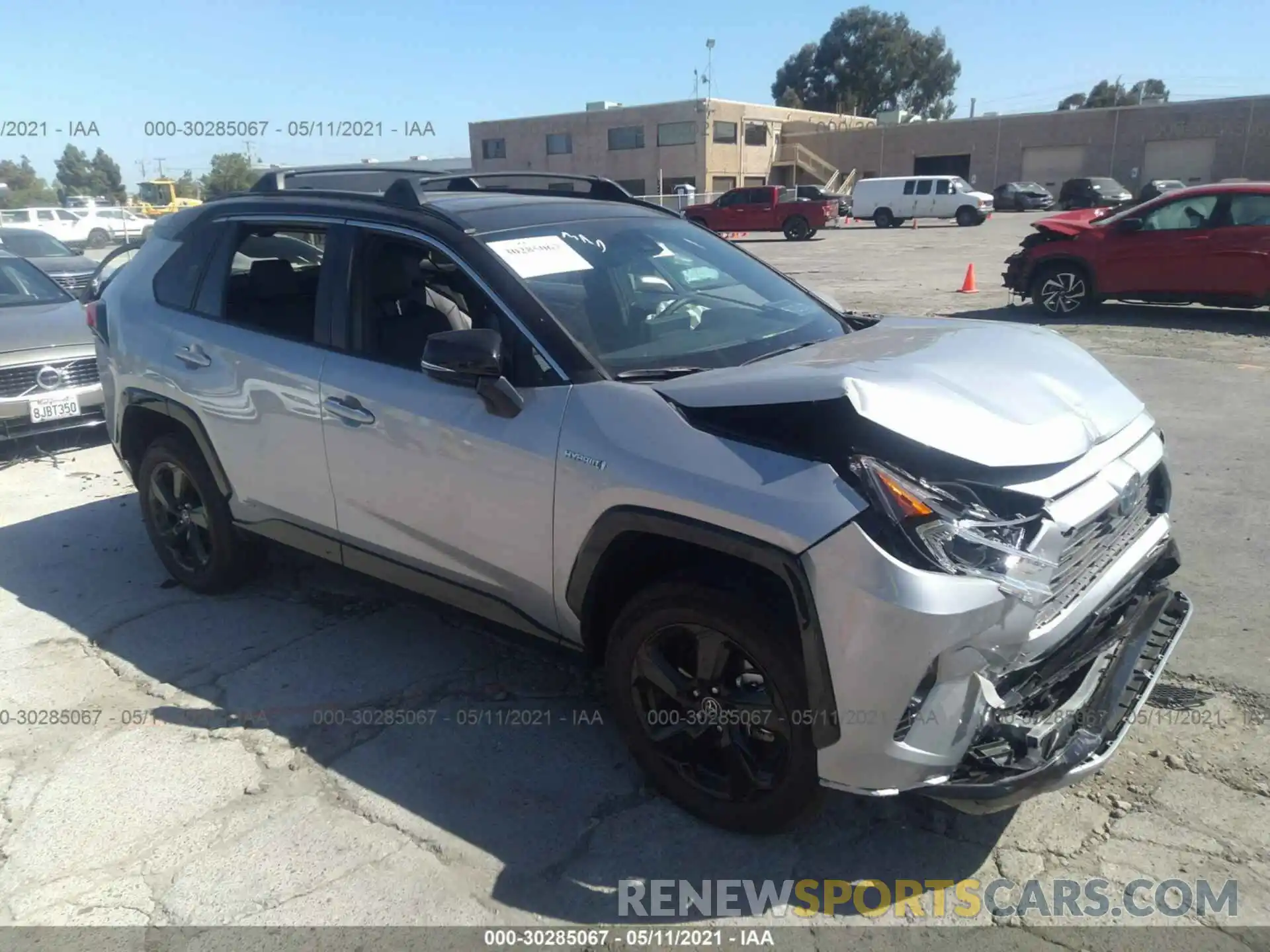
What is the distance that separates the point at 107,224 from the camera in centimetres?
3672

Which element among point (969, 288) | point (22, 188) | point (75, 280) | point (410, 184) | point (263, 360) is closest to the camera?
point (410, 184)

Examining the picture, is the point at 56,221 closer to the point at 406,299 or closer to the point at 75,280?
the point at 75,280

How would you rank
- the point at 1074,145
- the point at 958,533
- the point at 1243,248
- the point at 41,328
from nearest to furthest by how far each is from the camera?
1. the point at 958,533
2. the point at 41,328
3. the point at 1243,248
4. the point at 1074,145

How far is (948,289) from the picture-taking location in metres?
16.5

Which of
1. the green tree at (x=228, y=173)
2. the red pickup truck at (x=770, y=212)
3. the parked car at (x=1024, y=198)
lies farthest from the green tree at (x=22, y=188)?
the parked car at (x=1024, y=198)

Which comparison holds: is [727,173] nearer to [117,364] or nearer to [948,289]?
[948,289]

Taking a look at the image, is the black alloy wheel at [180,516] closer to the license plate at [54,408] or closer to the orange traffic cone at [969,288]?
the license plate at [54,408]

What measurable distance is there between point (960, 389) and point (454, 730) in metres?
2.15

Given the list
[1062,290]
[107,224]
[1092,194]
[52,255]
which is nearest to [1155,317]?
[1062,290]

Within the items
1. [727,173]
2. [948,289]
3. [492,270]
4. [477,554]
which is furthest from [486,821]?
[727,173]

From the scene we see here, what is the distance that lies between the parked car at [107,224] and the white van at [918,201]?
1109 inches

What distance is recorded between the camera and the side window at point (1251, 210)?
11.3m

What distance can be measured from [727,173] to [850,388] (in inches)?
2196

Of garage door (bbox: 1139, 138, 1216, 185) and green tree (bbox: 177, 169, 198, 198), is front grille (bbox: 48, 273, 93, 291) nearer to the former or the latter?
green tree (bbox: 177, 169, 198, 198)
